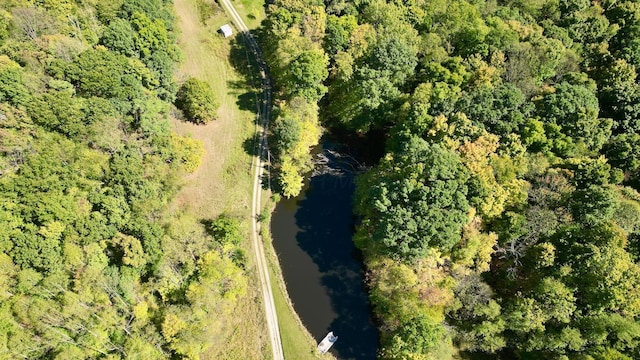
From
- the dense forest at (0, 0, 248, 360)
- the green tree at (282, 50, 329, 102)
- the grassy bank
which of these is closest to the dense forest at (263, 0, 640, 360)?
the green tree at (282, 50, 329, 102)

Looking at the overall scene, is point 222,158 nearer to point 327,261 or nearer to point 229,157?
point 229,157

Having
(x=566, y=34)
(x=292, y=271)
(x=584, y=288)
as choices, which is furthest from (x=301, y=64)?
(x=584, y=288)

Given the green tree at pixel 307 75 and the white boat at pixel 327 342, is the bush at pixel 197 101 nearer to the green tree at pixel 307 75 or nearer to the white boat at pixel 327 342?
the green tree at pixel 307 75

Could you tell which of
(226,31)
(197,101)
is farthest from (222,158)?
(226,31)

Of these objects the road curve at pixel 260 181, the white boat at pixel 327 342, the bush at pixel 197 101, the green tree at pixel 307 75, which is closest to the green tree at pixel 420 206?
the white boat at pixel 327 342

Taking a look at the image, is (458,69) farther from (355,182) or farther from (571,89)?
(355,182)

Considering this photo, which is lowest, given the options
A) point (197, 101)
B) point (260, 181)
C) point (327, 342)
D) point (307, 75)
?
point (327, 342)

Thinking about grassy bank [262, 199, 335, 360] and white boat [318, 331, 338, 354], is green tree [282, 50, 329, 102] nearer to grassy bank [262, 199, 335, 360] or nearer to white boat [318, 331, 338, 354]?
grassy bank [262, 199, 335, 360]
